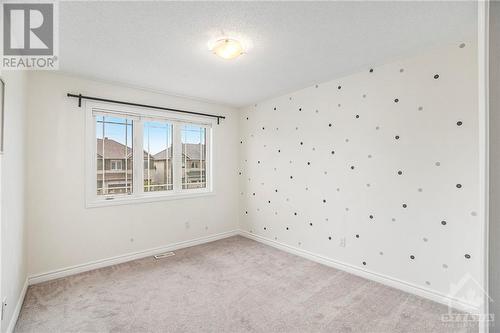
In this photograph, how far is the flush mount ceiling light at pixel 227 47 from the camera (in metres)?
2.08

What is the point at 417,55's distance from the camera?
237 cm

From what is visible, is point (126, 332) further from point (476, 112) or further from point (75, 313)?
point (476, 112)

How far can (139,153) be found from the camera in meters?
3.50

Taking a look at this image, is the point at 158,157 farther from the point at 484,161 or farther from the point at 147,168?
the point at 484,161

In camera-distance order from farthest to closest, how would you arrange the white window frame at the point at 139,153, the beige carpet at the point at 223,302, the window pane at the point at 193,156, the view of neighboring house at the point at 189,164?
1. the window pane at the point at 193,156
2. the view of neighboring house at the point at 189,164
3. the white window frame at the point at 139,153
4. the beige carpet at the point at 223,302

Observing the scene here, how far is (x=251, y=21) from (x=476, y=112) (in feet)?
6.65

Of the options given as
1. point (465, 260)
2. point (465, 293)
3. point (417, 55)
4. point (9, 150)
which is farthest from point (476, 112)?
point (9, 150)

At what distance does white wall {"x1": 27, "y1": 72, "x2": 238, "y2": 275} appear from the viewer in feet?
8.84

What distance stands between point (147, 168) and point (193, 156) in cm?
80

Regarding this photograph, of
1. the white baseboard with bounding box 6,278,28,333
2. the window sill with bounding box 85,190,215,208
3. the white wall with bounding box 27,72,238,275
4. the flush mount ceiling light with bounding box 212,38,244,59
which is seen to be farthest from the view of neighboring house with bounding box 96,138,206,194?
the flush mount ceiling light with bounding box 212,38,244,59
